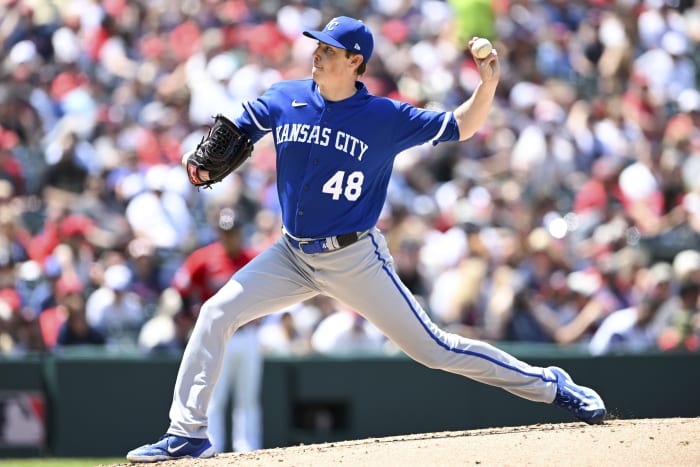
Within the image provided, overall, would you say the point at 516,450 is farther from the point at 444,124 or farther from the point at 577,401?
the point at 444,124

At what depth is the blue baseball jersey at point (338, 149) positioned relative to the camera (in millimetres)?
5793

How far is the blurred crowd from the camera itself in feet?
34.0

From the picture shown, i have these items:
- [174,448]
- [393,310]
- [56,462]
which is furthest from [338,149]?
[56,462]

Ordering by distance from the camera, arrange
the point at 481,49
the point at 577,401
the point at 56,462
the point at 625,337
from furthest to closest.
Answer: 1. the point at 625,337
2. the point at 56,462
3. the point at 577,401
4. the point at 481,49

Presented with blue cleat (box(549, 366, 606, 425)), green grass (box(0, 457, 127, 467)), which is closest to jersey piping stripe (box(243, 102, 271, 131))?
blue cleat (box(549, 366, 606, 425))

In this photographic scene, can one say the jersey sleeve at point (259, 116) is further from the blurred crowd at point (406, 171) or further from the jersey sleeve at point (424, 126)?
the blurred crowd at point (406, 171)

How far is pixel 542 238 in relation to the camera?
36.2 feet

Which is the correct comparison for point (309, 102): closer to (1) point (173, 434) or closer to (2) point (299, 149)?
(2) point (299, 149)

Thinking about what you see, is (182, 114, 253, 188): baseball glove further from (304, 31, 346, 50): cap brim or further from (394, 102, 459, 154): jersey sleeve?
(394, 102, 459, 154): jersey sleeve

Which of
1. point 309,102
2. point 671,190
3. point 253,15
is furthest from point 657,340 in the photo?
point 253,15

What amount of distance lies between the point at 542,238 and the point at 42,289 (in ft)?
14.6

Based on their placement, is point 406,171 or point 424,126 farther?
point 406,171

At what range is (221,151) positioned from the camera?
597cm

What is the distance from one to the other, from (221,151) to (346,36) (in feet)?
2.71
